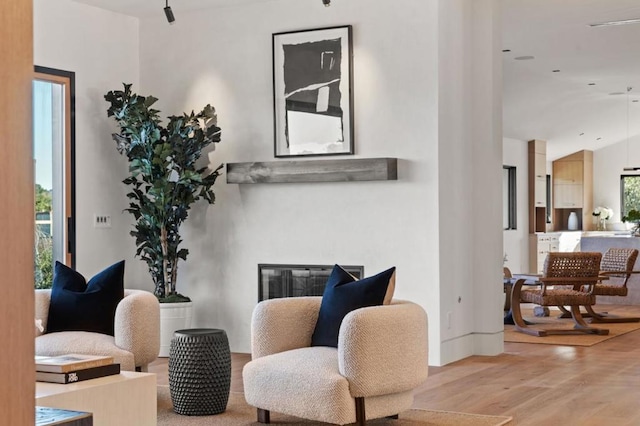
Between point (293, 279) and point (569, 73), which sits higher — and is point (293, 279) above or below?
below

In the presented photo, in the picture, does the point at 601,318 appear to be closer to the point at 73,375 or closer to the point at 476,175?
the point at 476,175

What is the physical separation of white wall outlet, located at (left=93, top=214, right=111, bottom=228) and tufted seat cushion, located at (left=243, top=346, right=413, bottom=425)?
3.34 meters

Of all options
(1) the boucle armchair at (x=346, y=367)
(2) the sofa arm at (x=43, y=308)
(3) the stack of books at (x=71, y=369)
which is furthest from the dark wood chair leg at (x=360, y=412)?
(2) the sofa arm at (x=43, y=308)

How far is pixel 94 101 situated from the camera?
728 cm

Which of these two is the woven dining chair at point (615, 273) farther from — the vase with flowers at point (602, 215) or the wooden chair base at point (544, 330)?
the vase with flowers at point (602, 215)

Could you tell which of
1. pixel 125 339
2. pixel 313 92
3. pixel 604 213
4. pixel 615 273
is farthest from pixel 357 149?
pixel 604 213

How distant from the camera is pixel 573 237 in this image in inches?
650

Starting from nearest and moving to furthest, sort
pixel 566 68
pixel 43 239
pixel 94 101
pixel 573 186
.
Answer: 1. pixel 43 239
2. pixel 94 101
3. pixel 566 68
4. pixel 573 186

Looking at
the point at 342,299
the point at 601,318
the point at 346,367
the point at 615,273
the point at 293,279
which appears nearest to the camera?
the point at 346,367

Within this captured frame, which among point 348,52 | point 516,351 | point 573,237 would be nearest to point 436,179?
point 348,52

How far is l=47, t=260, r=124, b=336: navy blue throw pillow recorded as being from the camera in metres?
5.19

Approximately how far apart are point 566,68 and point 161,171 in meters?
5.92

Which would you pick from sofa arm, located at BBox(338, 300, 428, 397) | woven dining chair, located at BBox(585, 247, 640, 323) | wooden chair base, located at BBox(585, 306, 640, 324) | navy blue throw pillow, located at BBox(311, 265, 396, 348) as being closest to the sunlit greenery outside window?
navy blue throw pillow, located at BBox(311, 265, 396, 348)

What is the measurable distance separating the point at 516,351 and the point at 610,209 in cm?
1125
